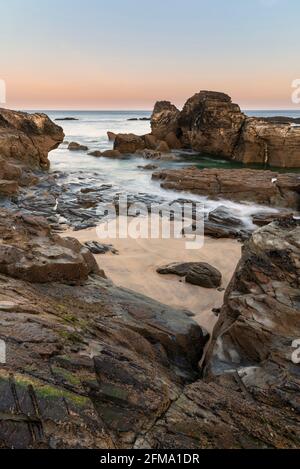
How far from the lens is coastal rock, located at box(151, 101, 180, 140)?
1500 inches

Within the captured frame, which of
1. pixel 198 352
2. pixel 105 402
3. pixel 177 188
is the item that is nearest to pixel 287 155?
pixel 177 188

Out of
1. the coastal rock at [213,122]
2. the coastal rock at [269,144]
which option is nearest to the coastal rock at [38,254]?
the coastal rock at [269,144]

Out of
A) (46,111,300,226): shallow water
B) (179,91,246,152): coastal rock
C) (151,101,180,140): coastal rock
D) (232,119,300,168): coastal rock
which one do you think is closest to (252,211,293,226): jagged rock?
(46,111,300,226): shallow water

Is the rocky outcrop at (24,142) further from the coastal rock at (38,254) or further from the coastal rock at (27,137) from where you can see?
the coastal rock at (38,254)

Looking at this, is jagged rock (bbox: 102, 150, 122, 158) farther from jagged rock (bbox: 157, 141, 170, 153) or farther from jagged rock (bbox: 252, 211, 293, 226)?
jagged rock (bbox: 252, 211, 293, 226)

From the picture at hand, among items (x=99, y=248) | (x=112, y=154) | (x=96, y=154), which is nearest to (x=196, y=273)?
(x=99, y=248)

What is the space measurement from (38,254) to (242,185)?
12.3 m

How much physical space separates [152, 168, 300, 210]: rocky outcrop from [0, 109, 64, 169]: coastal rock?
8.00 meters

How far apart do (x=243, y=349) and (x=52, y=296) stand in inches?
92.1

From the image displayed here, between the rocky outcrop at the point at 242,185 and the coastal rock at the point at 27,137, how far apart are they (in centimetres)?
800

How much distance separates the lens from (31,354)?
280 cm

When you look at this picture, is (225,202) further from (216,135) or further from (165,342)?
(216,135)

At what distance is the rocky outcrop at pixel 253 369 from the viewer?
8.43 feet

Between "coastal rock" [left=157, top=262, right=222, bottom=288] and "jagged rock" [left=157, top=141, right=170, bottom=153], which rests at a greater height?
"jagged rock" [left=157, top=141, right=170, bottom=153]
